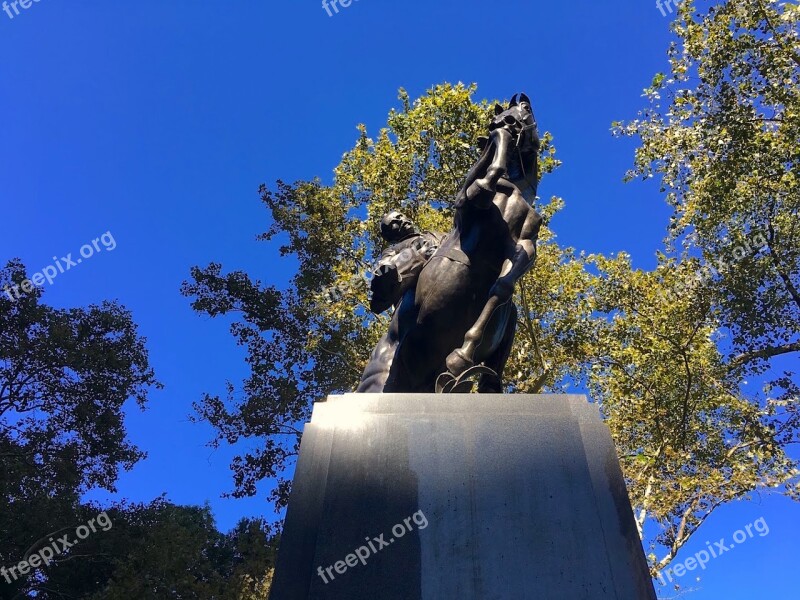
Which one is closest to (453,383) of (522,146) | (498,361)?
(498,361)

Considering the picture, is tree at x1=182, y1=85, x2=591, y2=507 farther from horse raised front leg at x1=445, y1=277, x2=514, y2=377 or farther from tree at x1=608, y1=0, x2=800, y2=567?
horse raised front leg at x1=445, y1=277, x2=514, y2=377

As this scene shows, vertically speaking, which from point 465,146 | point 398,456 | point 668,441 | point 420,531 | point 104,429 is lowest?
point 420,531

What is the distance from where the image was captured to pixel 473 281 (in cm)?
500

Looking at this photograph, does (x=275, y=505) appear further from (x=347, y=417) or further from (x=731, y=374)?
(x=347, y=417)

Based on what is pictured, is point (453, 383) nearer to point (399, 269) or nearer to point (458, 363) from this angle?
point (458, 363)

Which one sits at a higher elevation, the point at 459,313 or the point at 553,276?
the point at 553,276

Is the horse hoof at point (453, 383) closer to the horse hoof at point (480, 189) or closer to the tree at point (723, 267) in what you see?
the horse hoof at point (480, 189)

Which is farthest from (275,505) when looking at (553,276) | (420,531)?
(420,531)

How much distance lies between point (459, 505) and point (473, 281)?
202 centimetres

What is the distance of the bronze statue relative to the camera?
491 centimetres

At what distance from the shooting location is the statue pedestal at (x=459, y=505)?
123 inches

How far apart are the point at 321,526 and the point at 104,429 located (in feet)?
59.4

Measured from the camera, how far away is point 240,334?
749 inches

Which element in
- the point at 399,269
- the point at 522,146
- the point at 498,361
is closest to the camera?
the point at 498,361
